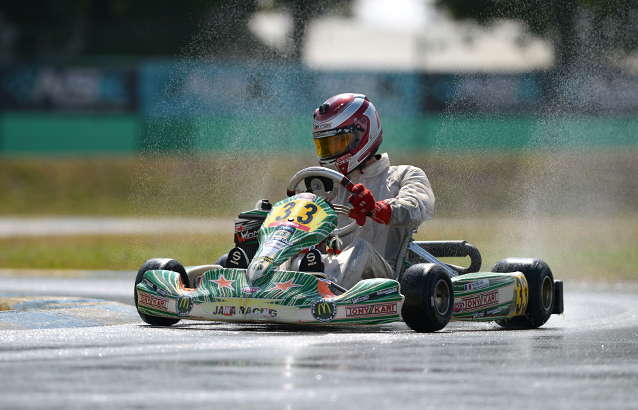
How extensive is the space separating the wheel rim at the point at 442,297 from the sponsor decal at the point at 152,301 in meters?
1.66

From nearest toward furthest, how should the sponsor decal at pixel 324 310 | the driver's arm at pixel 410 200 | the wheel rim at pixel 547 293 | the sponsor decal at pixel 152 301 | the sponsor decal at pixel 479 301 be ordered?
the sponsor decal at pixel 324 310 < the sponsor decal at pixel 152 301 < the driver's arm at pixel 410 200 < the sponsor decal at pixel 479 301 < the wheel rim at pixel 547 293

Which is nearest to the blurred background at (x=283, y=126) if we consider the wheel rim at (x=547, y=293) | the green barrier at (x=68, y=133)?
the green barrier at (x=68, y=133)

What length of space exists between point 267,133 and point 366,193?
13984 mm

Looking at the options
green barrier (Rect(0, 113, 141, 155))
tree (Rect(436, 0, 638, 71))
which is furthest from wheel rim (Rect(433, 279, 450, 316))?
green barrier (Rect(0, 113, 141, 155))

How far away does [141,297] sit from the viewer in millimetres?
7430

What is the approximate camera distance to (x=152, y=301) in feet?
24.0

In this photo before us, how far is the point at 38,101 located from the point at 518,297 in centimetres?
2296

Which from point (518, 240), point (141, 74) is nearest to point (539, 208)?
point (518, 240)

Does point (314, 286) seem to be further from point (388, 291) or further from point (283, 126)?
point (283, 126)

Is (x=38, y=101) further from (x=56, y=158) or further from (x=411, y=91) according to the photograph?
(x=411, y=91)

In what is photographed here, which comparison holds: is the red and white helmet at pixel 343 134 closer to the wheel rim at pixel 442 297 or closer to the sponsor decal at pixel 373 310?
the wheel rim at pixel 442 297

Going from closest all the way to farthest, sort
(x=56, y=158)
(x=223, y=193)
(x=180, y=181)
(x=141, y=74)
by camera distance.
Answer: (x=223, y=193), (x=180, y=181), (x=141, y=74), (x=56, y=158)

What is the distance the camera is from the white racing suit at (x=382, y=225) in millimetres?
7270

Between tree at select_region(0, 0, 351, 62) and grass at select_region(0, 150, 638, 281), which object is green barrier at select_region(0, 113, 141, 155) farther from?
tree at select_region(0, 0, 351, 62)
